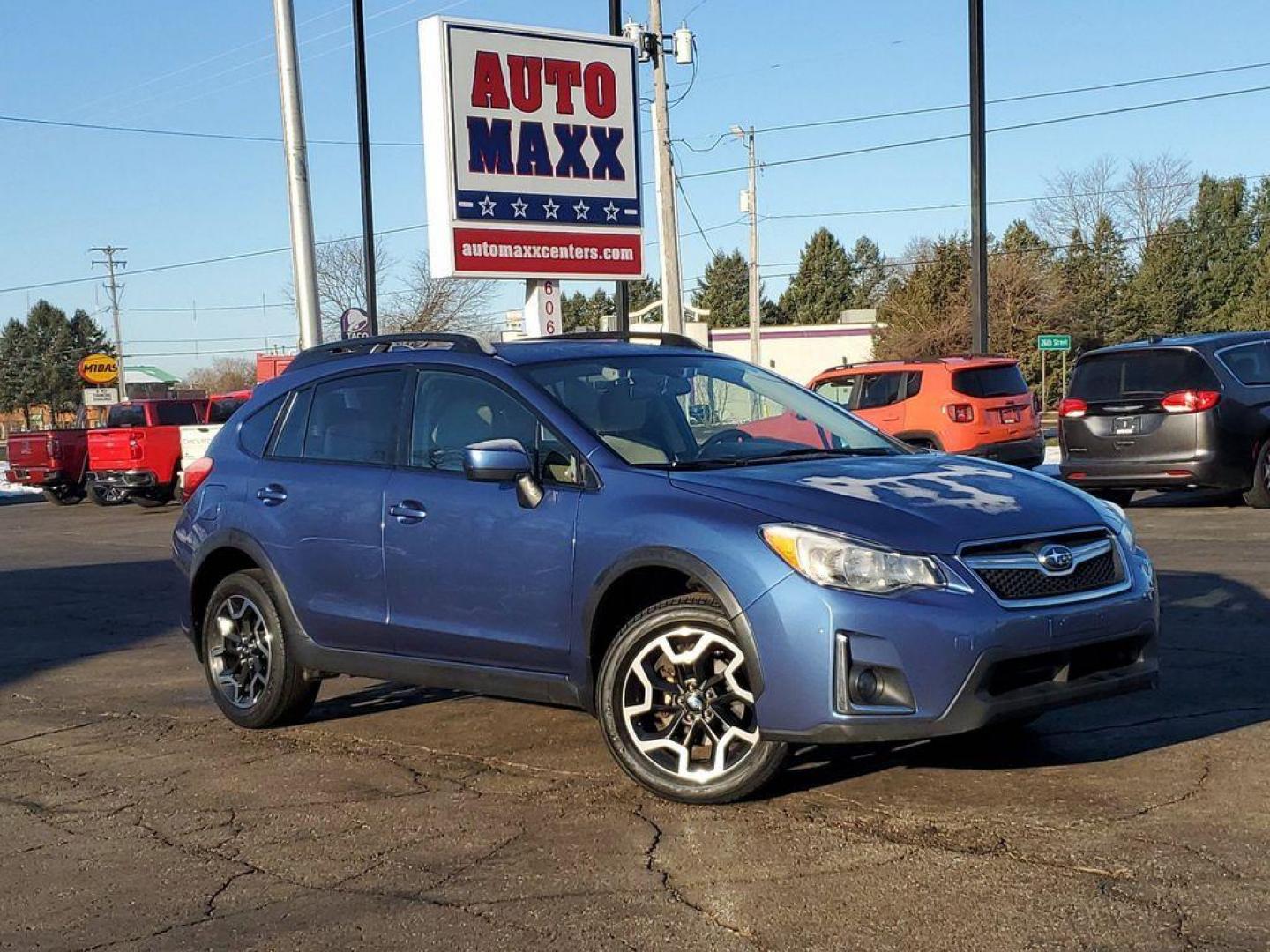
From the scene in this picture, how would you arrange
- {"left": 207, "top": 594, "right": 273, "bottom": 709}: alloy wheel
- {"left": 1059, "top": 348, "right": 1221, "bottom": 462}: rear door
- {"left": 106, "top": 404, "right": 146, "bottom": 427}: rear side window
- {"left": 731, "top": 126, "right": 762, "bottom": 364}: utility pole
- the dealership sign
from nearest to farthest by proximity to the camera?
{"left": 207, "top": 594, "right": 273, "bottom": 709}: alloy wheel, {"left": 1059, "top": 348, "right": 1221, "bottom": 462}: rear door, the dealership sign, {"left": 106, "top": 404, "right": 146, "bottom": 427}: rear side window, {"left": 731, "top": 126, "right": 762, "bottom": 364}: utility pole

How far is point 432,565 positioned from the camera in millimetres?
6059

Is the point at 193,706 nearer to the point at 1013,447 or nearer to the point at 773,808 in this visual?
the point at 773,808

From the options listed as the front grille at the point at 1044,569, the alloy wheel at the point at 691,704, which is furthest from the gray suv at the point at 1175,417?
the alloy wheel at the point at 691,704

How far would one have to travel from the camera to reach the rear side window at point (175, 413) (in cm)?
2569

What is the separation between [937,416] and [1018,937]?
14.5 meters

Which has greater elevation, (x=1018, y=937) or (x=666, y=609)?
(x=666, y=609)

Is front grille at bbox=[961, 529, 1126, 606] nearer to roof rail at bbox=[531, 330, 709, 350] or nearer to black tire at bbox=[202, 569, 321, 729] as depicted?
roof rail at bbox=[531, 330, 709, 350]

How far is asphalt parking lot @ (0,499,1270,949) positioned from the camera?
4.15 metres

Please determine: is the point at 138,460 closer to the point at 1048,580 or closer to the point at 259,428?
the point at 259,428

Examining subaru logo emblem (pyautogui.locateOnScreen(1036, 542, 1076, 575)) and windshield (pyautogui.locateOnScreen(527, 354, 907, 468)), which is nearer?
subaru logo emblem (pyautogui.locateOnScreen(1036, 542, 1076, 575))

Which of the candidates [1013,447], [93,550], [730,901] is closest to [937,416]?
[1013,447]

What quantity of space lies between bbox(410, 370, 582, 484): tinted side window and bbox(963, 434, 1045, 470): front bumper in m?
12.2

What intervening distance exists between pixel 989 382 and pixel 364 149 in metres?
14.8

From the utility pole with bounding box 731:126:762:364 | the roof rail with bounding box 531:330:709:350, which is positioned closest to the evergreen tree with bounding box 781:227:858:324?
the utility pole with bounding box 731:126:762:364
